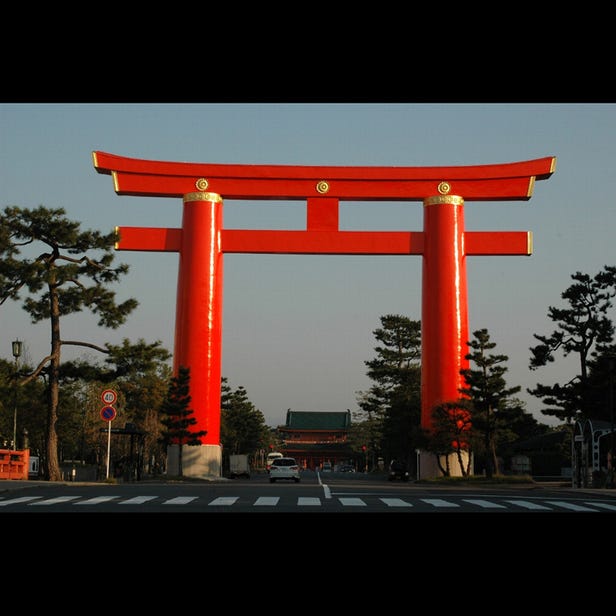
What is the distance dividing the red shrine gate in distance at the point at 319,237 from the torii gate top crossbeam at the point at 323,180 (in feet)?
0.16

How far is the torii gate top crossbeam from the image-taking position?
45562 millimetres

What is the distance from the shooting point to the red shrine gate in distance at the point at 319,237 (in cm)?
4572

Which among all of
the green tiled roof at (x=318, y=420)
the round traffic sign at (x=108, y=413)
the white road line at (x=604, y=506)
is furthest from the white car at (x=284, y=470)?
the green tiled roof at (x=318, y=420)

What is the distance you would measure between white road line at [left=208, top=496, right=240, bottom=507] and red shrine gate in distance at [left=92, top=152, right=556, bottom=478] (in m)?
24.0

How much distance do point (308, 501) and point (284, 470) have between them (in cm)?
2334

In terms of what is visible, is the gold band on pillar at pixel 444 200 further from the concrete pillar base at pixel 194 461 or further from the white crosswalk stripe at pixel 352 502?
the white crosswalk stripe at pixel 352 502

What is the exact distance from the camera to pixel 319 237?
45.6 meters

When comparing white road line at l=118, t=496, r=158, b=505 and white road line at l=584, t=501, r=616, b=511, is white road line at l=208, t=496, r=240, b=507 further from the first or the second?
white road line at l=584, t=501, r=616, b=511

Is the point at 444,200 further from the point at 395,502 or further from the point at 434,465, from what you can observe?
the point at 395,502

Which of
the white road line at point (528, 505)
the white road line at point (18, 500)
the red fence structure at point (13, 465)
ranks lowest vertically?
the white road line at point (528, 505)
